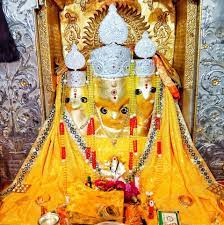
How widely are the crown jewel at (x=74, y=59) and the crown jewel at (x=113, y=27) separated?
0.27 m

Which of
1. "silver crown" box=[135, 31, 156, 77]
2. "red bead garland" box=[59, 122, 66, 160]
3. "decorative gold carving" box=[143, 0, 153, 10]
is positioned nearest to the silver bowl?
"red bead garland" box=[59, 122, 66, 160]

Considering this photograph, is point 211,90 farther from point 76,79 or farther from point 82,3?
point 82,3

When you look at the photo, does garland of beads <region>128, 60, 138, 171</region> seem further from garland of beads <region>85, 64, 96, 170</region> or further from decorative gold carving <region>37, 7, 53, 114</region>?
decorative gold carving <region>37, 7, 53, 114</region>

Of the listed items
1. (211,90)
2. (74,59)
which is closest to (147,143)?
(211,90)

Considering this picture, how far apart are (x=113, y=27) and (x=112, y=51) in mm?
201

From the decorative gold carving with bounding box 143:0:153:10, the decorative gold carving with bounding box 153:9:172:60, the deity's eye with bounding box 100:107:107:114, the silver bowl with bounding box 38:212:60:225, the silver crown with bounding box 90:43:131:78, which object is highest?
the decorative gold carving with bounding box 143:0:153:10

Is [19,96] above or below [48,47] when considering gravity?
below

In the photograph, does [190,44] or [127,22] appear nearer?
[190,44]

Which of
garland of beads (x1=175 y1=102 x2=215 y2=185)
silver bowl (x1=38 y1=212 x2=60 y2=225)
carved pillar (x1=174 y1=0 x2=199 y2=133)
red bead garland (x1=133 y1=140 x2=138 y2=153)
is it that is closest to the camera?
silver bowl (x1=38 y1=212 x2=60 y2=225)

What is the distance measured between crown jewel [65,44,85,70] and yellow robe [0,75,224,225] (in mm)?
257

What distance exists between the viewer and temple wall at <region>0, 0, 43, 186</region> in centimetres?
274

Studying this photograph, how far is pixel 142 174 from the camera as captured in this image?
289 centimetres

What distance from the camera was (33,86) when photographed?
9.50ft

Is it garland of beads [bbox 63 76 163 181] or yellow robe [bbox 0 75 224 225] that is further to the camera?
garland of beads [bbox 63 76 163 181]
